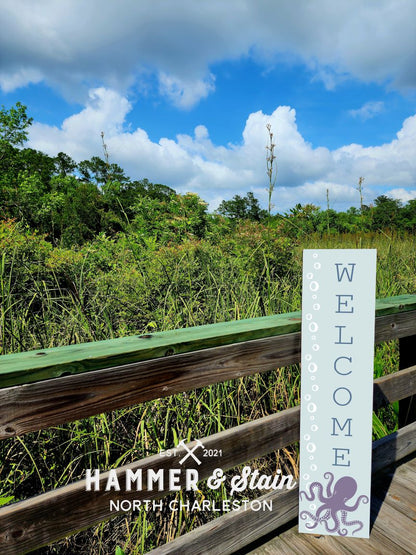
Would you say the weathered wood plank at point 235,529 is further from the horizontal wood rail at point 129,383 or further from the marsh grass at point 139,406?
the horizontal wood rail at point 129,383

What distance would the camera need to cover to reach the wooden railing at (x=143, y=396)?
1115mm

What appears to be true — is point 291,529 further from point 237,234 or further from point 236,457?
point 237,234

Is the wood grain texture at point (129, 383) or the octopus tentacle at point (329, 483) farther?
the octopus tentacle at point (329, 483)

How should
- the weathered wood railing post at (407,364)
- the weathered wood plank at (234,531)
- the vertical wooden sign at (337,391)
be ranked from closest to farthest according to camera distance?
1. the weathered wood plank at (234,531)
2. the vertical wooden sign at (337,391)
3. the weathered wood railing post at (407,364)

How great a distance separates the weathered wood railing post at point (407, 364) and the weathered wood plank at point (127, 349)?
3.16ft

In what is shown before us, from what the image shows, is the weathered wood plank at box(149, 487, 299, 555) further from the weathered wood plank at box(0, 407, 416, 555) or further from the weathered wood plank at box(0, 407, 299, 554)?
the weathered wood plank at box(0, 407, 299, 554)

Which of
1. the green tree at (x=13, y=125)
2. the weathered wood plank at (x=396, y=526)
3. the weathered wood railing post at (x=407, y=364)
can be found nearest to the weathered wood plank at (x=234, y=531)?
the weathered wood plank at (x=396, y=526)

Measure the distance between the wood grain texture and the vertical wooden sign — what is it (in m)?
0.15

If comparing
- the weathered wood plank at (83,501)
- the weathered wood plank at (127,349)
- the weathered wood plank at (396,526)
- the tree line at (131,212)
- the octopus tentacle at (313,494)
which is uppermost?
the tree line at (131,212)

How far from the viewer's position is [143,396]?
1.33 metres

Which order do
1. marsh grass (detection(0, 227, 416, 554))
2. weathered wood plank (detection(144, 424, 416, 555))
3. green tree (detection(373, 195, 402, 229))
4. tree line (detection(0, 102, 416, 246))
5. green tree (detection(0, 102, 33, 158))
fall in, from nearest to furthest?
weathered wood plank (detection(144, 424, 416, 555)), marsh grass (detection(0, 227, 416, 554)), tree line (detection(0, 102, 416, 246)), green tree (detection(373, 195, 402, 229)), green tree (detection(0, 102, 33, 158))

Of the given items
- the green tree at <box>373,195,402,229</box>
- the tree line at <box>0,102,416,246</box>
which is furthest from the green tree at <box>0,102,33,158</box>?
the green tree at <box>373,195,402,229</box>

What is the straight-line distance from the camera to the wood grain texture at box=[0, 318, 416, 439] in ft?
3.60

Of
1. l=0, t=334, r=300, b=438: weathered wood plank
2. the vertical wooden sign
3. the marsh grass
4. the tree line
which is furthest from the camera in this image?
the tree line
